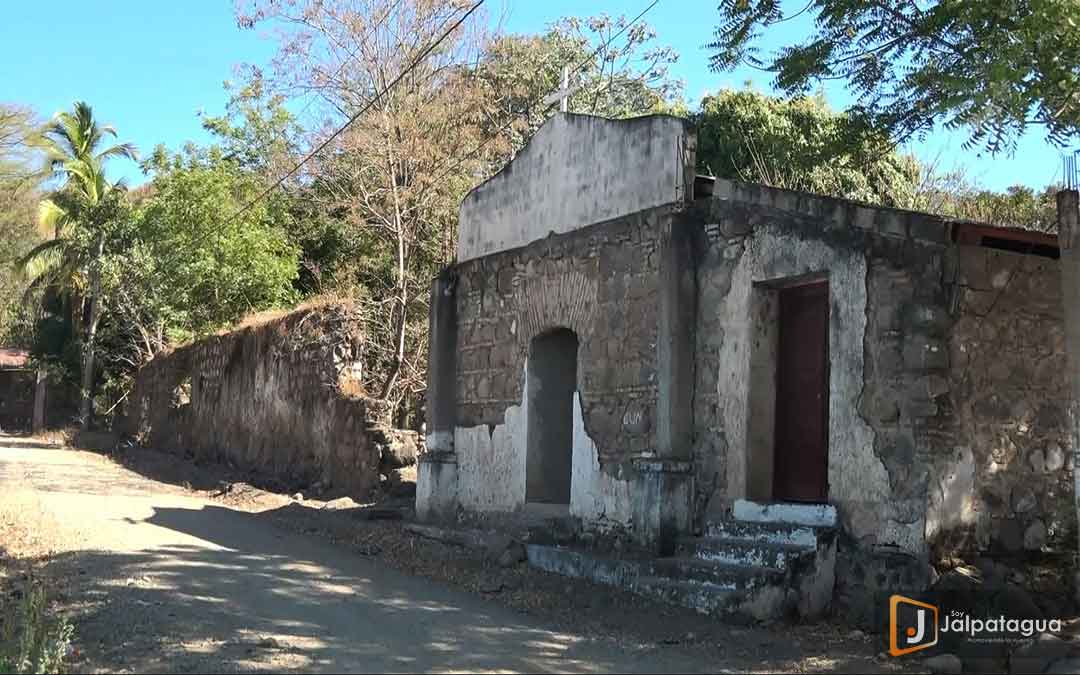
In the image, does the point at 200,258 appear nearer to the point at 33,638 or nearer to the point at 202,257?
the point at 202,257

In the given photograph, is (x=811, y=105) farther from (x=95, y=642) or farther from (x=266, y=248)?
(x=95, y=642)

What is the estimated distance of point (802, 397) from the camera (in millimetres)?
8789

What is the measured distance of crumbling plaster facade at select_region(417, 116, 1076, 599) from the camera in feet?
25.1

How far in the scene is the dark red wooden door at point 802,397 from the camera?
337 inches

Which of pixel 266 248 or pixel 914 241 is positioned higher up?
pixel 266 248

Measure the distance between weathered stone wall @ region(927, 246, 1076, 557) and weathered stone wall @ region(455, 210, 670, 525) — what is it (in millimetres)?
2838

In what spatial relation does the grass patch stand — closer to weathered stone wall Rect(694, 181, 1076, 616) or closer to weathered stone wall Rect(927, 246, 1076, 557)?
weathered stone wall Rect(694, 181, 1076, 616)

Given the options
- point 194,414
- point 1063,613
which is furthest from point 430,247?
point 1063,613

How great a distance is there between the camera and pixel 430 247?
19.7 m

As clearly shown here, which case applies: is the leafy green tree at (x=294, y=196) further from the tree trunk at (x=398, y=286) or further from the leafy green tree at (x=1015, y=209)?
the leafy green tree at (x=1015, y=209)

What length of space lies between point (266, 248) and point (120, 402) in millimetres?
10372

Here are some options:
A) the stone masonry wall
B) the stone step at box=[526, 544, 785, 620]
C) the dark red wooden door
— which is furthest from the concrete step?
the stone masonry wall

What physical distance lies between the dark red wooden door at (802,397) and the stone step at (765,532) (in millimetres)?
482

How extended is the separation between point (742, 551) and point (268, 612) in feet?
12.3
